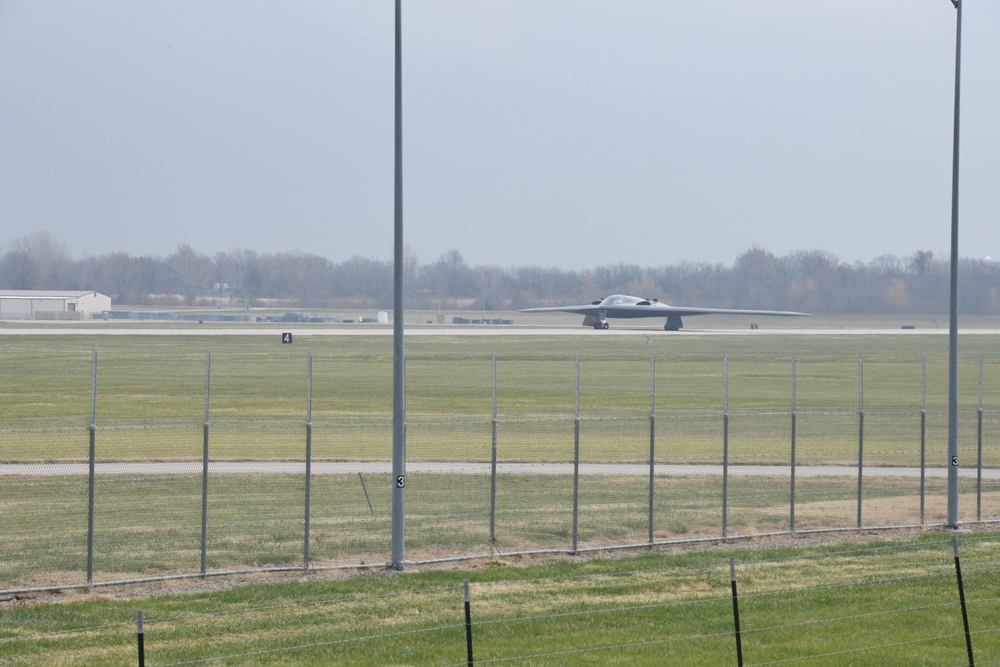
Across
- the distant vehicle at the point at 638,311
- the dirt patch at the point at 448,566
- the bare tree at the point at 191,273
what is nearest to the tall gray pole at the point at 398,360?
the dirt patch at the point at 448,566

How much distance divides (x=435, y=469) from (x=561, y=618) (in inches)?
516

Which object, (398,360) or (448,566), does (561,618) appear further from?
(398,360)

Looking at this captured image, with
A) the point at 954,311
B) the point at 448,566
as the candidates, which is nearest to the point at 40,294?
the point at 448,566

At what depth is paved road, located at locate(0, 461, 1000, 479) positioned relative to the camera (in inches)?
945

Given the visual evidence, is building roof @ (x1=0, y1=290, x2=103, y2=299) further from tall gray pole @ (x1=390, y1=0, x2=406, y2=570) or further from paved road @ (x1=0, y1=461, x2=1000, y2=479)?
tall gray pole @ (x1=390, y1=0, x2=406, y2=570)

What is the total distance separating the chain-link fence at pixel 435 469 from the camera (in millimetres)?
17062

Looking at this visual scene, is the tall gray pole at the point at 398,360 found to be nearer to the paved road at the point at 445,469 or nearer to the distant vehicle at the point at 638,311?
the paved road at the point at 445,469

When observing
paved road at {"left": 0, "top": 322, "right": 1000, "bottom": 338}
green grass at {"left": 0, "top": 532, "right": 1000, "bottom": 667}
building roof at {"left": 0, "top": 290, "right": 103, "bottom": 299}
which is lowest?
green grass at {"left": 0, "top": 532, "right": 1000, "bottom": 667}

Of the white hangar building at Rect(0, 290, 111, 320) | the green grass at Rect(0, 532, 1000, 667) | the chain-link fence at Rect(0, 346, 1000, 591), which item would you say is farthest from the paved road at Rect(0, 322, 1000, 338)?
the green grass at Rect(0, 532, 1000, 667)

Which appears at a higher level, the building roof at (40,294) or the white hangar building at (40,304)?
the building roof at (40,294)

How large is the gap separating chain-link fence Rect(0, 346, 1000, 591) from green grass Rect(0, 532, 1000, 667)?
1863 mm

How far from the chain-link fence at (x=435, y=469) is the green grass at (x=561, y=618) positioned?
1863 mm

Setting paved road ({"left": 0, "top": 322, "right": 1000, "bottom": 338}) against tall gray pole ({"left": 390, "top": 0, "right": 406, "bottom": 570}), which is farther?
paved road ({"left": 0, "top": 322, "right": 1000, "bottom": 338})

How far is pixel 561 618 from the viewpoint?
1223 cm
